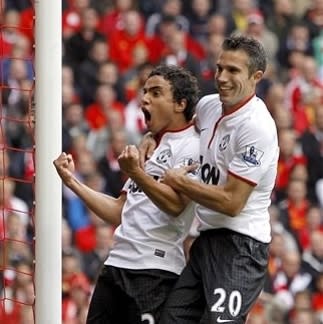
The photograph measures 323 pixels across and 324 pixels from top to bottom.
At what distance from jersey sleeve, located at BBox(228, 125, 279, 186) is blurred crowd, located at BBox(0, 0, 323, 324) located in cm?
360

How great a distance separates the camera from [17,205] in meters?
10.7

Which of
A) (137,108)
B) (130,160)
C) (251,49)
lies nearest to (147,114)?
(130,160)

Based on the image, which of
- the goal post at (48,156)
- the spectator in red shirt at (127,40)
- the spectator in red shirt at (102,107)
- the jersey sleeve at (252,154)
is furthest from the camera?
the spectator in red shirt at (127,40)

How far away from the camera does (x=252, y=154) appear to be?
6016mm

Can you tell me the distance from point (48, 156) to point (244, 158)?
1026 millimetres

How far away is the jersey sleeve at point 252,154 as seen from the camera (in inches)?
236

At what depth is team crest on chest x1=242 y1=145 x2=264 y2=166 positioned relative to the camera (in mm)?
6000

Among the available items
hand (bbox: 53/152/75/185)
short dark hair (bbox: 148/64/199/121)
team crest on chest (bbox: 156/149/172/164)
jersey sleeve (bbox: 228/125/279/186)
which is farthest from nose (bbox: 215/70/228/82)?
hand (bbox: 53/152/75/185)

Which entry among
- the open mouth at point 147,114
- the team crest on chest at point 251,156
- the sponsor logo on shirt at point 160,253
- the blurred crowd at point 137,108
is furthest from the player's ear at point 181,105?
the blurred crowd at point 137,108

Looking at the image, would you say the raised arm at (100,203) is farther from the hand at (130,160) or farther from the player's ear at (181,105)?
the player's ear at (181,105)

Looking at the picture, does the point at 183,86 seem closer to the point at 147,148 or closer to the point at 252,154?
the point at 147,148

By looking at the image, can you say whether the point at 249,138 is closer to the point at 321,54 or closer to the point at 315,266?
the point at 315,266

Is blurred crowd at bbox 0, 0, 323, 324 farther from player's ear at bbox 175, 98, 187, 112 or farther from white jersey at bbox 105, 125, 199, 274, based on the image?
player's ear at bbox 175, 98, 187, 112

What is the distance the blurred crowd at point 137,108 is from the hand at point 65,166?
3.21 m
